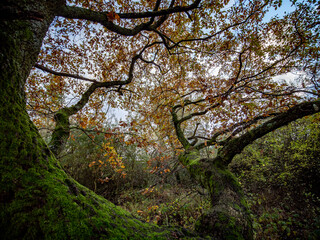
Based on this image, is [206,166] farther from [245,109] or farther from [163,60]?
[163,60]

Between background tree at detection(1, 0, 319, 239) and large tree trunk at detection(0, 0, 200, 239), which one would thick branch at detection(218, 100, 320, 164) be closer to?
background tree at detection(1, 0, 319, 239)

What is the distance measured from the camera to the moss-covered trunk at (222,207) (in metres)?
1.72

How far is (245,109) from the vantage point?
4.30 metres

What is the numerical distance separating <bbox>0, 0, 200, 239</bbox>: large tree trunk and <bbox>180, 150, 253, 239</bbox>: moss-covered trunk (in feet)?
2.79

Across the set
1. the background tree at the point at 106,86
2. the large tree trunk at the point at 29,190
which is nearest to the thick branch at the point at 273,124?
the background tree at the point at 106,86

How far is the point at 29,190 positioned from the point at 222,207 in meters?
2.50

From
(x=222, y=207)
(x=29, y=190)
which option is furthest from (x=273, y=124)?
(x=29, y=190)

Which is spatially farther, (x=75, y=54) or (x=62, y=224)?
(x=75, y=54)

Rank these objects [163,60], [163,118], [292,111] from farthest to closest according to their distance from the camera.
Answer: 1. [163,118]
2. [163,60]
3. [292,111]

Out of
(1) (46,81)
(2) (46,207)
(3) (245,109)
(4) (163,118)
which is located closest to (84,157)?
(1) (46,81)

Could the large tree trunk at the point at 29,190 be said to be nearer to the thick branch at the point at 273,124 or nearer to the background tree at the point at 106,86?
the background tree at the point at 106,86

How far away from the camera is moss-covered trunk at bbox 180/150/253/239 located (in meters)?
1.72

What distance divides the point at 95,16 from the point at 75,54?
3133mm

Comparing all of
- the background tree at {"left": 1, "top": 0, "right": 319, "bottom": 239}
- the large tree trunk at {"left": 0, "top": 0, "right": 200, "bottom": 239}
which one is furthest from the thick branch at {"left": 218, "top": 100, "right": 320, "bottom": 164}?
the large tree trunk at {"left": 0, "top": 0, "right": 200, "bottom": 239}
